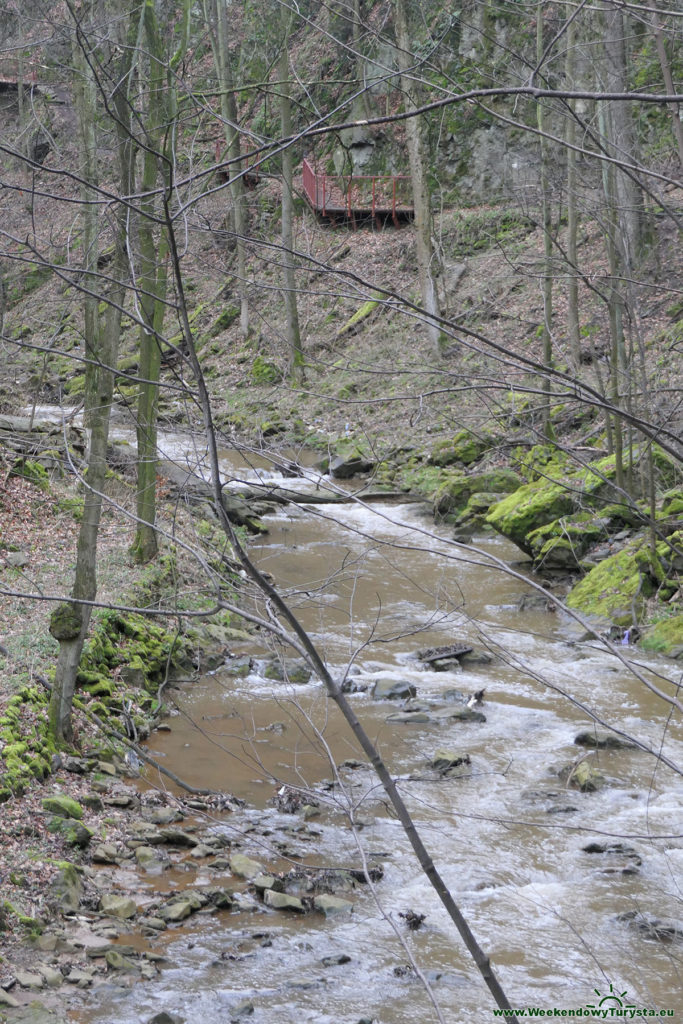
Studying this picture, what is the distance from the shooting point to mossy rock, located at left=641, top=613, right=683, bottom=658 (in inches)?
369

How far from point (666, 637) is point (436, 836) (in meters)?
4.33

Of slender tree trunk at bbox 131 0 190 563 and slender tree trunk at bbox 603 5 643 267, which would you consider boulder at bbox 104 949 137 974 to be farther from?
slender tree trunk at bbox 603 5 643 267

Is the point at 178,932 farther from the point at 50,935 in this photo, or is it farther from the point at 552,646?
the point at 552,646

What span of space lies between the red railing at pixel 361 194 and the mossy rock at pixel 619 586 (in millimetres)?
17620

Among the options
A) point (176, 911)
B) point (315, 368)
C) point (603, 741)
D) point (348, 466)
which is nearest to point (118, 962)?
point (176, 911)

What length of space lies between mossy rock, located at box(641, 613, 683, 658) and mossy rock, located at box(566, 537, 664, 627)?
1.02ft

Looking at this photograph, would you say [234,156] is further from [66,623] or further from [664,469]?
[664,469]

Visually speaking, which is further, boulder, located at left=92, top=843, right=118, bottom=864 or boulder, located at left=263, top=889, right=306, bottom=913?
boulder, located at left=92, top=843, right=118, bottom=864

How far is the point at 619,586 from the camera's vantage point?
10.7m

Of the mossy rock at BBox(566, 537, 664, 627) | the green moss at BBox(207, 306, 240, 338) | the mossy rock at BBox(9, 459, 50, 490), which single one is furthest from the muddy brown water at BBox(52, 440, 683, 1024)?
the green moss at BBox(207, 306, 240, 338)

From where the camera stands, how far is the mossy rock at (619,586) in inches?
406

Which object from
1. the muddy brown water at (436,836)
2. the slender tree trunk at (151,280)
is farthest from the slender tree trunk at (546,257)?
the slender tree trunk at (151,280)

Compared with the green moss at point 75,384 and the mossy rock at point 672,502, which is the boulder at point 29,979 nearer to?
the mossy rock at point 672,502

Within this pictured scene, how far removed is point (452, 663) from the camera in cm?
969
